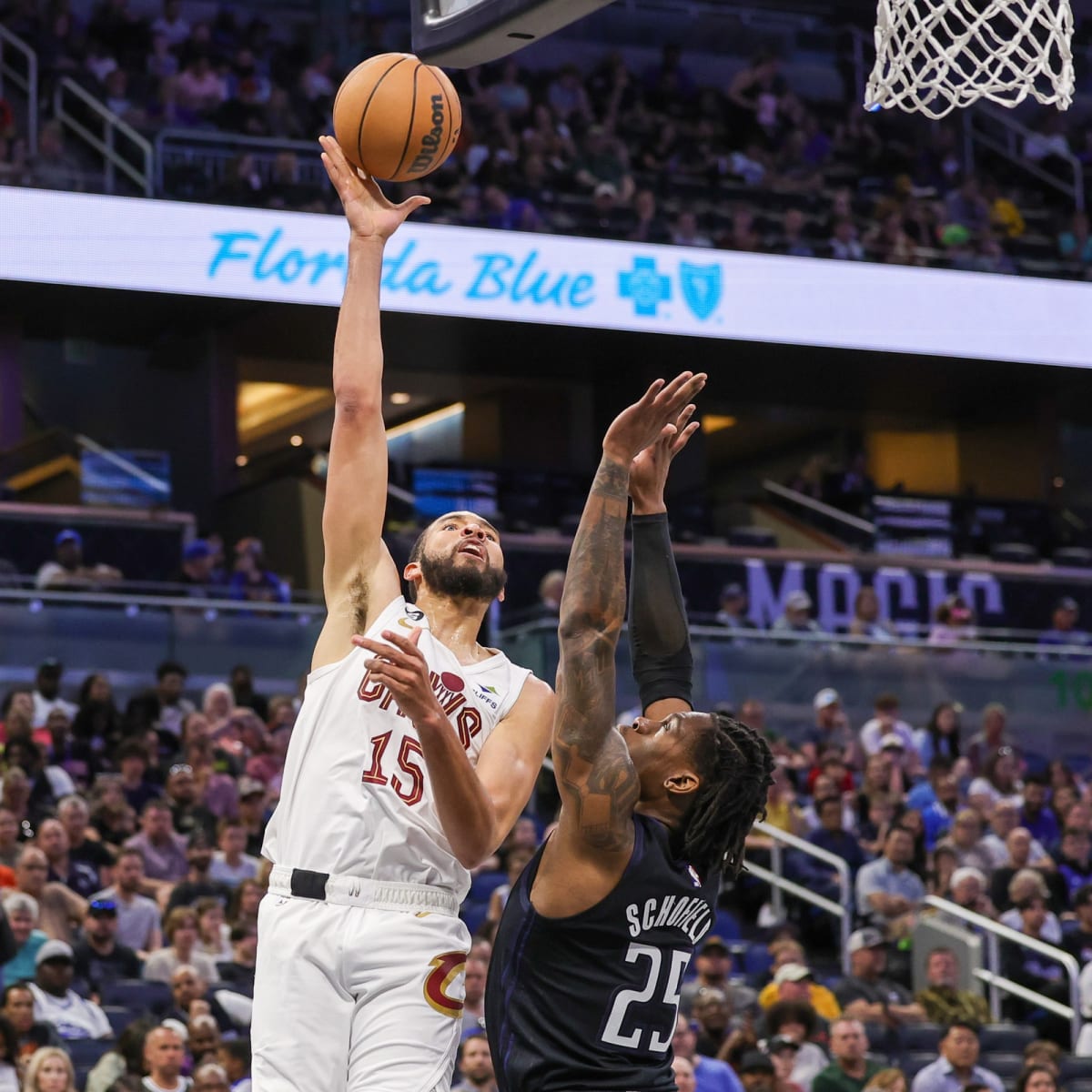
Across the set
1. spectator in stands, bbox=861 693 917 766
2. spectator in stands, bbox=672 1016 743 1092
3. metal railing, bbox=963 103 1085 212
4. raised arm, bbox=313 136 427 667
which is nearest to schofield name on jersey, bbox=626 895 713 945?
raised arm, bbox=313 136 427 667

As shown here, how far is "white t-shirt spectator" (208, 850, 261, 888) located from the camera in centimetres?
1143

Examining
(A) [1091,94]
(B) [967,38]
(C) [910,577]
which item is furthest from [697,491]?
(B) [967,38]

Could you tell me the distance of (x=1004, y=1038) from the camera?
38.2ft

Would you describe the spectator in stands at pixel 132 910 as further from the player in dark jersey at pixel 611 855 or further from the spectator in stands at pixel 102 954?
the player in dark jersey at pixel 611 855

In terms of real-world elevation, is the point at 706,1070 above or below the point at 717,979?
below

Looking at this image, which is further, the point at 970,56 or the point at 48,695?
the point at 48,695

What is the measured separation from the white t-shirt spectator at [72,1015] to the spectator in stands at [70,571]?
6272 millimetres

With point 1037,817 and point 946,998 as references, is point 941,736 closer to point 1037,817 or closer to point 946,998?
point 1037,817

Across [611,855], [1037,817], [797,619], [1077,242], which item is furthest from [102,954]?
[1077,242]

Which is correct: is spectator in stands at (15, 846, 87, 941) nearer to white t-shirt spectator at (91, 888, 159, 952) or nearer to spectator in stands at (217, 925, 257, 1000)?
white t-shirt spectator at (91, 888, 159, 952)

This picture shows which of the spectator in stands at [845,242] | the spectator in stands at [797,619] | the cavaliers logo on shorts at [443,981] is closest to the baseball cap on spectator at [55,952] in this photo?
the cavaliers logo on shorts at [443,981]

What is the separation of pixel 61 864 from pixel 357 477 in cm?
650

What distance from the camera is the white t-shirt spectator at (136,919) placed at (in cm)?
1075

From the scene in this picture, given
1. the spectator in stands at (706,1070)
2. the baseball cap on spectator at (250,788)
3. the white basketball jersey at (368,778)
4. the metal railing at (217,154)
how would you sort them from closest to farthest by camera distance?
Result: the white basketball jersey at (368,778), the spectator in stands at (706,1070), the baseball cap on spectator at (250,788), the metal railing at (217,154)
